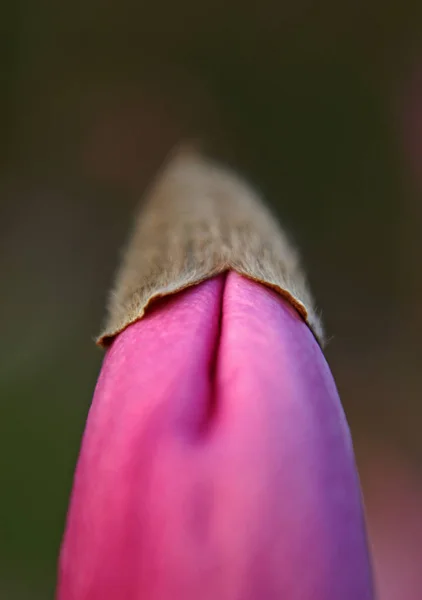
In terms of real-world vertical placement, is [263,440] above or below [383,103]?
below

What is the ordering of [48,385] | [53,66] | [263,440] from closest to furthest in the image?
1. [263,440]
2. [48,385]
3. [53,66]

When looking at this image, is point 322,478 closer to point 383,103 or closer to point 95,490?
point 95,490

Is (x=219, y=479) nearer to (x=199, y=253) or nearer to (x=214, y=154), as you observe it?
(x=199, y=253)

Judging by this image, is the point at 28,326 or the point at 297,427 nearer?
the point at 297,427

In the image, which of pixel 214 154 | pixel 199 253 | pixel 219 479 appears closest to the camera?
pixel 219 479

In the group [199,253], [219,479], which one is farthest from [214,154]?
[219,479]

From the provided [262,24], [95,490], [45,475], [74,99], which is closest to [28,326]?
[45,475]
